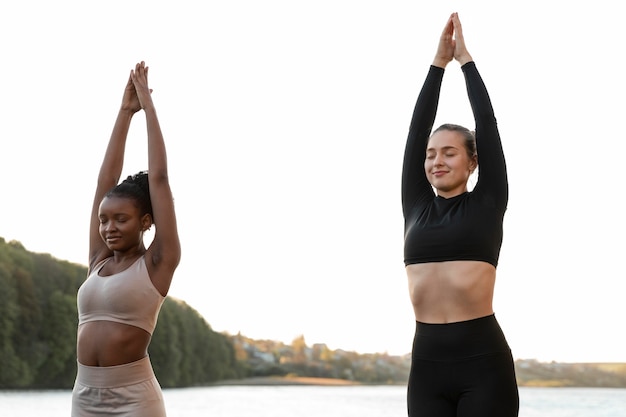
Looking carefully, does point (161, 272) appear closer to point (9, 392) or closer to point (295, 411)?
point (295, 411)

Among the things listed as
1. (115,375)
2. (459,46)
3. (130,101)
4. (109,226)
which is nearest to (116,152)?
(130,101)

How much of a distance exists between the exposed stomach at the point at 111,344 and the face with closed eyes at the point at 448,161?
1.36 metres

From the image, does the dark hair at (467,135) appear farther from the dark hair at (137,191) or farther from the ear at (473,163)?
the dark hair at (137,191)

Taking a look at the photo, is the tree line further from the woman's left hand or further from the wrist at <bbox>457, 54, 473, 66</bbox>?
the wrist at <bbox>457, 54, 473, 66</bbox>

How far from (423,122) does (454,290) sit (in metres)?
0.84

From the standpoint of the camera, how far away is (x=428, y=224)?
141 inches

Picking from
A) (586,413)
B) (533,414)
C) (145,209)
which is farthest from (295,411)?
(145,209)

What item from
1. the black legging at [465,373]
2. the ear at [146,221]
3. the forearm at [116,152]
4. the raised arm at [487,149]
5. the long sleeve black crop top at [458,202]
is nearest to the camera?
the black legging at [465,373]

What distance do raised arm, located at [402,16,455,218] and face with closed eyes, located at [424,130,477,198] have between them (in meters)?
0.17

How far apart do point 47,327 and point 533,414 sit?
18.6 m

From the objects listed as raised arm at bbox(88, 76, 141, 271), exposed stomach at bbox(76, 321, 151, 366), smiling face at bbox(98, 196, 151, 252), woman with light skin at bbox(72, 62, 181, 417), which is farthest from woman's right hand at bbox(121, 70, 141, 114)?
exposed stomach at bbox(76, 321, 151, 366)

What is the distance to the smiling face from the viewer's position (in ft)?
11.8

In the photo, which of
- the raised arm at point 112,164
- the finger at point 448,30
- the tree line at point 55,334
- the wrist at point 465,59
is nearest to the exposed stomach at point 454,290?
the wrist at point 465,59

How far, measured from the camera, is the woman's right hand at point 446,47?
153 inches
